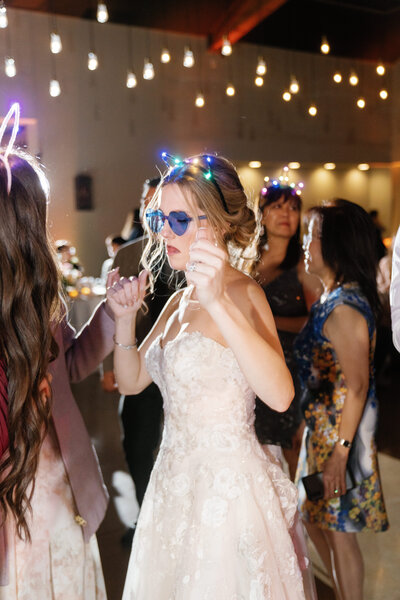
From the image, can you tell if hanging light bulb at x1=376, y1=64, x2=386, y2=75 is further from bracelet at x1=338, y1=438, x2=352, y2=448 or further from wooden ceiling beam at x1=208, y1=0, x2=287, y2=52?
bracelet at x1=338, y1=438, x2=352, y2=448

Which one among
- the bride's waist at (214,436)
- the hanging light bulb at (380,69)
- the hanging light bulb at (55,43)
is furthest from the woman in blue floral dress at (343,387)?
the hanging light bulb at (380,69)

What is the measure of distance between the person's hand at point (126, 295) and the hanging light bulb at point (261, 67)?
219 centimetres

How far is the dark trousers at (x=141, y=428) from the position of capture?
107 inches

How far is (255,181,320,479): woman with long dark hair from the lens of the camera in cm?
249

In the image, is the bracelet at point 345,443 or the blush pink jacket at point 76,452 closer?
the blush pink jacket at point 76,452

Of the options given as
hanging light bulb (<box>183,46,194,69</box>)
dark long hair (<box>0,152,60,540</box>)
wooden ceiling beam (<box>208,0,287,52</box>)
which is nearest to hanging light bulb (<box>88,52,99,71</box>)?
hanging light bulb (<box>183,46,194,69</box>)

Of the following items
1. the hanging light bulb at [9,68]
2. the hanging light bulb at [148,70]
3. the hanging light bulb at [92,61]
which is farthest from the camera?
the hanging light bulb at [148,70]

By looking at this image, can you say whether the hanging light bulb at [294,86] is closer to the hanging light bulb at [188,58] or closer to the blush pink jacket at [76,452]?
the hanging light bulb at [188,58]

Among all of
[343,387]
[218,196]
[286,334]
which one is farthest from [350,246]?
[218,196]

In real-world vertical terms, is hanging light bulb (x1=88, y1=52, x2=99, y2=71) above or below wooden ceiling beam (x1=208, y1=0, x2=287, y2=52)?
below

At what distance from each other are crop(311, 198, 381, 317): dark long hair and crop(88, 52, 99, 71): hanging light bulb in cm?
142

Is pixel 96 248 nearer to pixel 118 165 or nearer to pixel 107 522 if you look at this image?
pixel 118 165

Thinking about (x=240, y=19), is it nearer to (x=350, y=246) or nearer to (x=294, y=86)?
(x=294, y=86)

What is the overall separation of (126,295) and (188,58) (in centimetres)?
206
